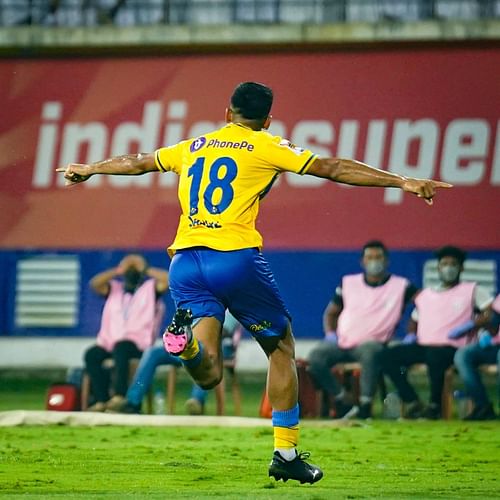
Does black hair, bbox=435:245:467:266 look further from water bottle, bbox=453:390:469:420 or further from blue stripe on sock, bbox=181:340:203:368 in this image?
blue stripe on sock, bbox=181:340:203:368

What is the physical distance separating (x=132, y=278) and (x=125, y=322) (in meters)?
0.58

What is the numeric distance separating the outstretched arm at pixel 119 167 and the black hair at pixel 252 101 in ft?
2.18

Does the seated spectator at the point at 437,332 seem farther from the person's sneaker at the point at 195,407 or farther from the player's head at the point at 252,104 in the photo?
the player's head at the point at 252,104

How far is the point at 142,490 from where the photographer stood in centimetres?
899

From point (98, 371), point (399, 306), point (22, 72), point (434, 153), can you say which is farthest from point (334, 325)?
point (22, 72)

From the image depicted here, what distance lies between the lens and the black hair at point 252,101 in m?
9.21

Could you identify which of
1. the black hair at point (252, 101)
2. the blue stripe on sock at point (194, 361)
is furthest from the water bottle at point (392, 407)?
the blue stripe on sock at point (194, 361)

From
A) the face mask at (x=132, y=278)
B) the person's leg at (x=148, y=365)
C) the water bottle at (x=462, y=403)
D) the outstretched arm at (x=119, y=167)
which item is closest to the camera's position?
the outstretched arm at (x=119, y=167)

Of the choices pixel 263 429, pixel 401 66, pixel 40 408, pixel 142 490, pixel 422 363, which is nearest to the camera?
pixel 142 490

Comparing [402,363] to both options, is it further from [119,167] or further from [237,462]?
[119,167]

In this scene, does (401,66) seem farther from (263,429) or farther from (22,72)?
(263,429)

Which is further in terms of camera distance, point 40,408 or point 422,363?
point 40,408

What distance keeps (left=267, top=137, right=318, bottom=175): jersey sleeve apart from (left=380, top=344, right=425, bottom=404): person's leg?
715 cm

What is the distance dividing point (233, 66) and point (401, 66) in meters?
2.24
